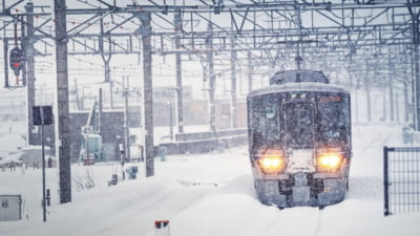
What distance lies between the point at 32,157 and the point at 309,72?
20.8 m

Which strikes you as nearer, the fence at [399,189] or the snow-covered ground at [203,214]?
the fence at [399,189]

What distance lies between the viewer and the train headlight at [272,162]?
1024cm

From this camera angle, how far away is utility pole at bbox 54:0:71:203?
12.9 m

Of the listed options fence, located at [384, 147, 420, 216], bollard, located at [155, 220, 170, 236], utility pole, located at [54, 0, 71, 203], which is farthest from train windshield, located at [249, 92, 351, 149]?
utility pole, located at [54, 0, 71, 203]

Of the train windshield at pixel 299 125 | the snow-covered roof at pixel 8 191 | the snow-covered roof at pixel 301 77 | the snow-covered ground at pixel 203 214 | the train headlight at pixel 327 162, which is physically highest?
the snow-covered roof at pixel 301 77

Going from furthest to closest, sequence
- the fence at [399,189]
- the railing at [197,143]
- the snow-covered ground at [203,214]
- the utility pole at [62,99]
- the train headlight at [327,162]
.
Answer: the railing at [197,143]
the utility pole at [62,99]
the train headlight at [327,162]
the snow-covered ground at [203,214]
the fence at [399,189]

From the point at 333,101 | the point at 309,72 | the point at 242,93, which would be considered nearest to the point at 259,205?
the point at 333,101

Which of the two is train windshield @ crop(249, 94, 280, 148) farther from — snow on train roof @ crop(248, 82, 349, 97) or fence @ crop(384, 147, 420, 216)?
fence @ crop(384, 147, 420, 216)

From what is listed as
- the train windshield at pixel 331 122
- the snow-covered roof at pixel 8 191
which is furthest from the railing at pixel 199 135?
the train windshield at pixel 331 122

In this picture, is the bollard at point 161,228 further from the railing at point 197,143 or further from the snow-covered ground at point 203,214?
the railing at point 197,143

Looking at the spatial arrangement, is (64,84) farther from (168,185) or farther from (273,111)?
(273,111)

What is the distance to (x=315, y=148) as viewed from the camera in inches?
403

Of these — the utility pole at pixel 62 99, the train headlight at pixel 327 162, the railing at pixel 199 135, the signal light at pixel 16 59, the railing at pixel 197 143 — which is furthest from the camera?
the railing at pixel 199 135

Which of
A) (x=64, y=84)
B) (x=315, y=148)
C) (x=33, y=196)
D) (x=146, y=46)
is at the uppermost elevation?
(x=146, y=46)
